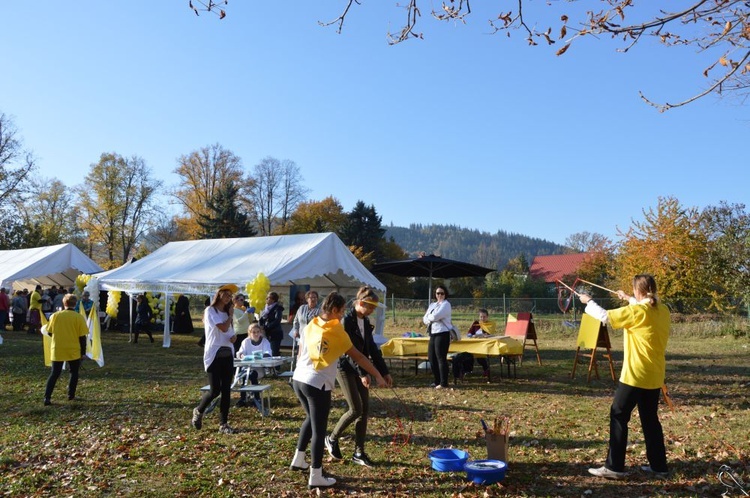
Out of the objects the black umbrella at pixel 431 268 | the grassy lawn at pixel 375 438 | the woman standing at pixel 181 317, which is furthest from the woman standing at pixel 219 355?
the woman standing at pixel 181 317

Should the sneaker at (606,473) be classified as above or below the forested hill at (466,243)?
below

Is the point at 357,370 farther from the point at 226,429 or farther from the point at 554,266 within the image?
the point at 554,266

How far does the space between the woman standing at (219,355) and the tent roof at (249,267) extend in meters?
8.44

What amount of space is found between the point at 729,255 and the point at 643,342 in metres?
19.5

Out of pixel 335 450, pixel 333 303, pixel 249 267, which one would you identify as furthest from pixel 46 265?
pixel 333 303

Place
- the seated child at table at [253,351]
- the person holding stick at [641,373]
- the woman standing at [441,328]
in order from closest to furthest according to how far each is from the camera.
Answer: the person holding stick at [641,373], the seated child at table at [253,351], the woman standing at [441,328]

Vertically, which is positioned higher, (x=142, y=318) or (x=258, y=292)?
(x=258, y=292)

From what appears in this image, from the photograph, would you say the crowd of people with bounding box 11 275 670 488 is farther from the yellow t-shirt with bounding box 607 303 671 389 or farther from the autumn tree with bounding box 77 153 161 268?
the autumn tree with bounding box 77 153 161 268

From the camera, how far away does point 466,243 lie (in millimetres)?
142750

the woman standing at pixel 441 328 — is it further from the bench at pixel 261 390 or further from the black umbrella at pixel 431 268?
the black umbrella at pixel 431 268

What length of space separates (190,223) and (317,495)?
45.6 metres

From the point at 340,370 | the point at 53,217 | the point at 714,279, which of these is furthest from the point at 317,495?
the point at 53,217

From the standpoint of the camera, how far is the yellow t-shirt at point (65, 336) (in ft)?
27.9

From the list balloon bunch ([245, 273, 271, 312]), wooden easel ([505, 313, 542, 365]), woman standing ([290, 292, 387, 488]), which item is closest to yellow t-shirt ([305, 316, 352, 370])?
woman standing ([290, 292, 387, 488])
